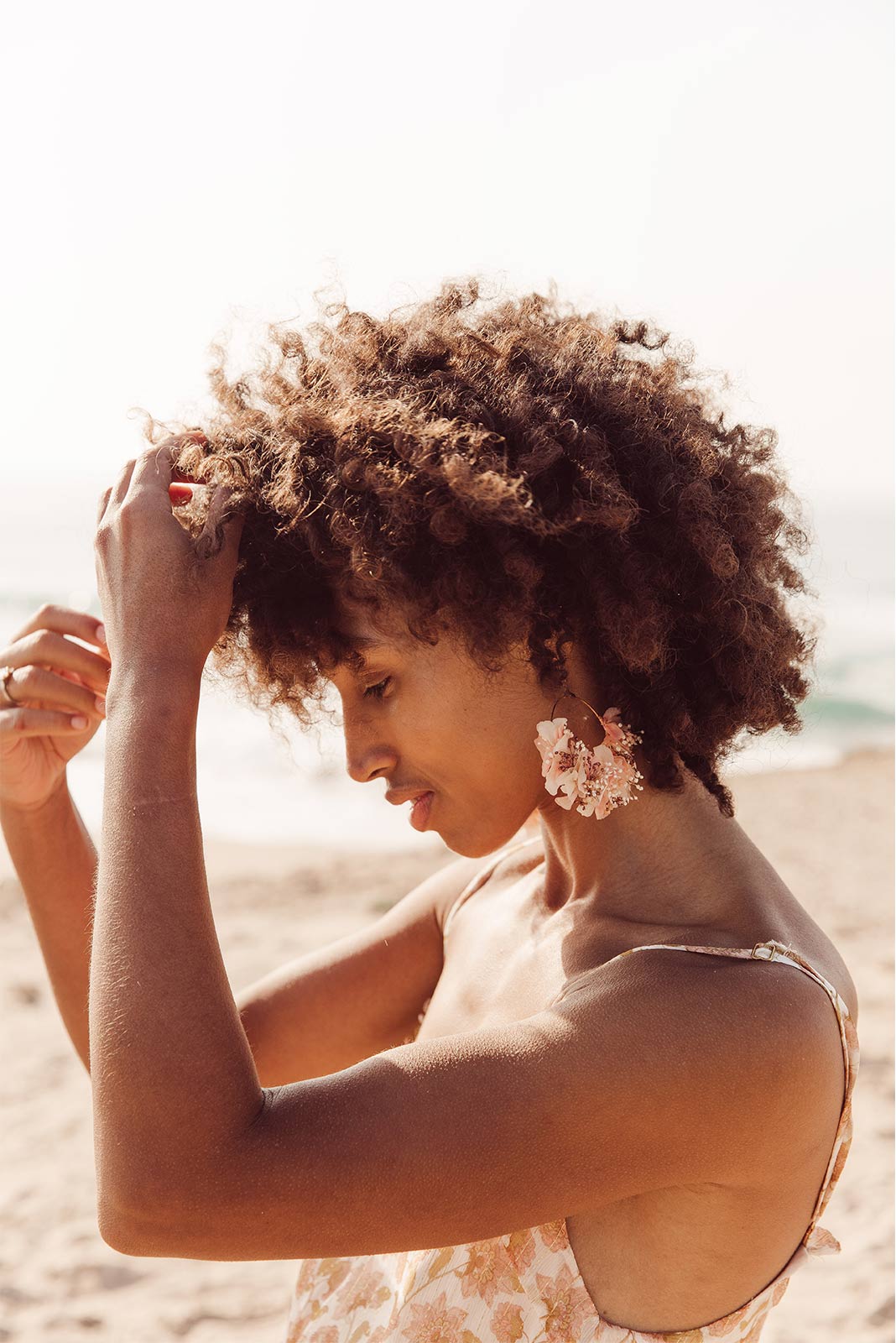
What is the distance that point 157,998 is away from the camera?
1500 millimetres

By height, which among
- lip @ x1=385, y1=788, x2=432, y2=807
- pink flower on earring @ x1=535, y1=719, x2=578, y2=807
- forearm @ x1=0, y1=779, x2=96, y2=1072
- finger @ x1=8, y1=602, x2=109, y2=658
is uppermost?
finger @ x1=8, y1=602, x2=109, y2=658

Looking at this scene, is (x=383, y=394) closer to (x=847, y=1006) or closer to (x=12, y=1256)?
(x=847, y=1006)

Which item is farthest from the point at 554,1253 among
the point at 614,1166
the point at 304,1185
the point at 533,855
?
the point at 533,855

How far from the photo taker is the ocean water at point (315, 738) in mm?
2643

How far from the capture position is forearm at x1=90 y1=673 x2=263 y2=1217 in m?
1.46

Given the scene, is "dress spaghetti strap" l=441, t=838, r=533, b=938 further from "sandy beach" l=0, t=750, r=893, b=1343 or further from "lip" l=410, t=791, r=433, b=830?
"sandy beach" l=0, t=750, r=893, b=1343

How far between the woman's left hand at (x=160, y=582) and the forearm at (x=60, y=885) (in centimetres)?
69

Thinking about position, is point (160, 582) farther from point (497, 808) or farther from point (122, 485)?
point (497, 808)

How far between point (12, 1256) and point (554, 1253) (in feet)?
12.5

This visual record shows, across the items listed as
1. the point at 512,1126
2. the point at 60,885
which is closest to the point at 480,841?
the point at 512,1126

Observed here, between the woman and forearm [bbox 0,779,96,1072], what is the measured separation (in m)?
0.22

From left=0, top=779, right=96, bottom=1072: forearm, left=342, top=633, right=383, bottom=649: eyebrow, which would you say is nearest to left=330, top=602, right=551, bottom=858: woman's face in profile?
left=342, top=633, right=383, bottom=649: eyebrow

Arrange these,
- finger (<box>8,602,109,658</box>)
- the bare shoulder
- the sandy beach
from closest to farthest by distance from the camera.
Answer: the bare shoulder, finger (<box>8,602,109,658</box>), the sandy beach

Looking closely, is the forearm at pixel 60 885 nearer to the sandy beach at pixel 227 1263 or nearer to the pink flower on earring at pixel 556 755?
the pink flower on earring at pixel 556 755
